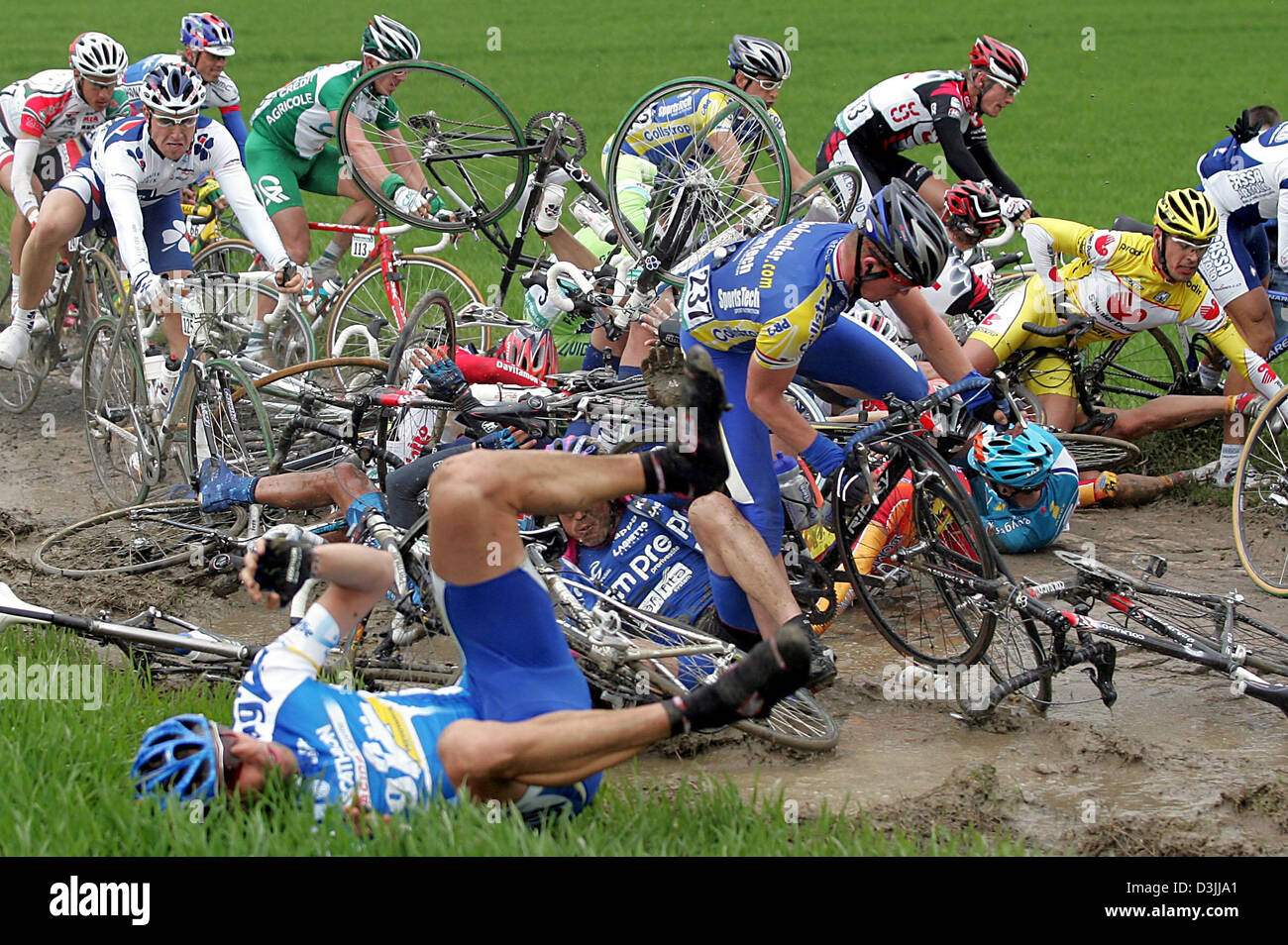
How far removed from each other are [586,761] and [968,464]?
3.77m

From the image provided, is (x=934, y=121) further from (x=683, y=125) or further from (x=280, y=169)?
(x=280, y=169)

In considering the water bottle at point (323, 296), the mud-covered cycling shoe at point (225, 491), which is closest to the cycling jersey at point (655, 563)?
the mud-covered cycling shoe at point (225, 491)

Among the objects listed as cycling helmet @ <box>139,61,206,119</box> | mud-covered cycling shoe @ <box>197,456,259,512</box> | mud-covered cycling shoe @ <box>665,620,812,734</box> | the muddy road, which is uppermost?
cycling helmet @ <box>139,61,206,119</box>

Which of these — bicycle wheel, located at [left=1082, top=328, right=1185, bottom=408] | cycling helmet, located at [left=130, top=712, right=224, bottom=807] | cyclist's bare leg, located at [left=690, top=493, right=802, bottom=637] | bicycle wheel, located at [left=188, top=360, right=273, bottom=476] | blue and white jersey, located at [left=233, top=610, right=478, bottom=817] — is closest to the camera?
cycling helmet, located at [left=130, top=712, right=224, bottom=807]

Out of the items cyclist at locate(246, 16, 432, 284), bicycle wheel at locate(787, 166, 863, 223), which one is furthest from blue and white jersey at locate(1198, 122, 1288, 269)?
cyclist at locate(246, 16, 432, 284)

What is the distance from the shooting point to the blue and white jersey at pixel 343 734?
4.08 m

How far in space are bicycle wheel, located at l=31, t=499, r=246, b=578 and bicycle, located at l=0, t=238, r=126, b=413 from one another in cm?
166

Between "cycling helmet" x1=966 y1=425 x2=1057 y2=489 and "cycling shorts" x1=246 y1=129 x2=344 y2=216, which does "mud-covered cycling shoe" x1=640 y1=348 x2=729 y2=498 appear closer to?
"cycling helmet" x1=966 y1=425 x2=1057 y2=489

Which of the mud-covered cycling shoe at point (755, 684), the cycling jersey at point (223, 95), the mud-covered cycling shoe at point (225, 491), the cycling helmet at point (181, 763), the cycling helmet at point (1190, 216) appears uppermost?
the cycling jersey at point (223, 95)

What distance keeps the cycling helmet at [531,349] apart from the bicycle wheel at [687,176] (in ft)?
2.65

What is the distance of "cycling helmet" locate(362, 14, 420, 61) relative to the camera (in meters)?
8.98

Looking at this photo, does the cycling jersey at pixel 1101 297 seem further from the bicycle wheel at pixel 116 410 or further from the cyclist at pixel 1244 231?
the bicycle wheel at pixel 116 410

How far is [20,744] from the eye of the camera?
4691 millimetres
